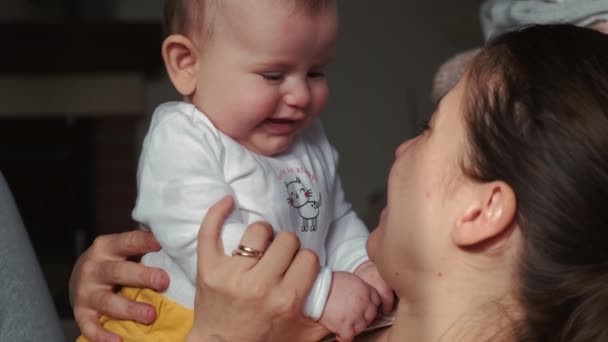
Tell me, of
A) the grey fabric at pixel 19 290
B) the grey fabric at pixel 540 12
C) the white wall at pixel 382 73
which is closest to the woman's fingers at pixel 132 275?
the grey fabric at pixel 19 290

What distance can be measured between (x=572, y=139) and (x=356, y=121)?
362 centimetres

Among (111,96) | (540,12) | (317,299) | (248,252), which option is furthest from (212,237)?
(111,96)

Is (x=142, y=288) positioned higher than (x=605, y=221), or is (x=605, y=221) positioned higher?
(x=605, y=221)

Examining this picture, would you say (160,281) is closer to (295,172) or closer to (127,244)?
(127,244)

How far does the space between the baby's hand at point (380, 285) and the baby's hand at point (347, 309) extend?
51 mm

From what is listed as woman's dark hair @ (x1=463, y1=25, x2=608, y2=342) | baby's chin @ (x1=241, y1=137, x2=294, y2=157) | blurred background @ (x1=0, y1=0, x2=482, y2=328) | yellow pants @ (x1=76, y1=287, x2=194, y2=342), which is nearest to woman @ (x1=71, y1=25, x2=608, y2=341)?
woman's dark hair @ (x1=463, y1=25, x2=608, y2=342)

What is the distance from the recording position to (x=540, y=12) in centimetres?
165

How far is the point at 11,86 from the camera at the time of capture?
4055 millimetres

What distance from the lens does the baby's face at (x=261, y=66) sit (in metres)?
1.20

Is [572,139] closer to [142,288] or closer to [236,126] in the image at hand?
[236,126]

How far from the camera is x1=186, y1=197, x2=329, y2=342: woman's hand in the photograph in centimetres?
106

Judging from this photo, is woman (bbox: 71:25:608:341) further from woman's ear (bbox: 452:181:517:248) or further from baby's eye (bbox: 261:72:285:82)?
baby's eye (bbox: 261:72:285:82)

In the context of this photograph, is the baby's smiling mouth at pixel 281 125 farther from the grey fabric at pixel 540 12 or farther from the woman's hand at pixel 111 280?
the grey fabric at pixel 540 12

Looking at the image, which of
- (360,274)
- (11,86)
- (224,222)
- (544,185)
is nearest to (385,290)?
(360,274)
